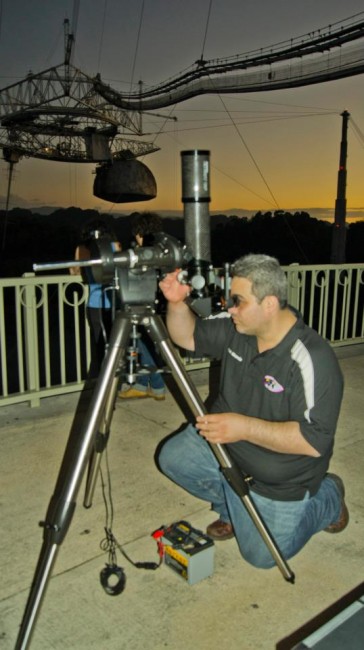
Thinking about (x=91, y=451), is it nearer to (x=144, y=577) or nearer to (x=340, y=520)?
(x=144, y=577)

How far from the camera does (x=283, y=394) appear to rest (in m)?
1.92

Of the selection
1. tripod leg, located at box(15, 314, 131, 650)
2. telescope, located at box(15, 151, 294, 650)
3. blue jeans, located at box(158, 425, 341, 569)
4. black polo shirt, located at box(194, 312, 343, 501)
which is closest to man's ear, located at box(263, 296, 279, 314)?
black polo shirt, located at box(194, 312, 343, 501)

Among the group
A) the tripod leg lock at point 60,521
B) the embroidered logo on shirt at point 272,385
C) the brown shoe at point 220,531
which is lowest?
the brown shoe at point 220,531

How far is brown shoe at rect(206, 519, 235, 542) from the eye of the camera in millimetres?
2266

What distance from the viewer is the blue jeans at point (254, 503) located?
200cm

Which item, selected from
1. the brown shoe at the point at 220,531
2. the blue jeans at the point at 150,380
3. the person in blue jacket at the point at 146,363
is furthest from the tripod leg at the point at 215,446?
the blue jeans at the point at 150,380

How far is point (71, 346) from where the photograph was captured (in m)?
30.4

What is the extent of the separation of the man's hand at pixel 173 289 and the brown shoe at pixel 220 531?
1.08 m

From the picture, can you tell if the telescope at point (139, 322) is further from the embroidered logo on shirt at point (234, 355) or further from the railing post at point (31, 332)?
the railing post at point (31, 332)

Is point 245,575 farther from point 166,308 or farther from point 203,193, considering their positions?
point 203,193

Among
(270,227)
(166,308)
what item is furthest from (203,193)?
(270,227)

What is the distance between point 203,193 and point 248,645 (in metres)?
1.60

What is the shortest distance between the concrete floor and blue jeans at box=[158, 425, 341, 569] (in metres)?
0.13

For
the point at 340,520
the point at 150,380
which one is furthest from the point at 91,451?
the point at 150,380
